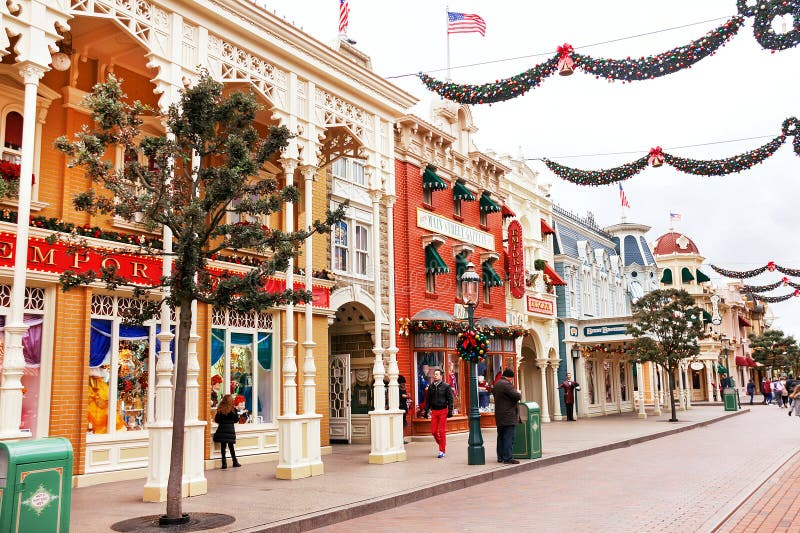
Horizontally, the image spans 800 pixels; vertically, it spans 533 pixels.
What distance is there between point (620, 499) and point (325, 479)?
4.82 meters

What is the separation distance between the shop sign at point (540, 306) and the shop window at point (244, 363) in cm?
1476

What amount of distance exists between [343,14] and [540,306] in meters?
14.7

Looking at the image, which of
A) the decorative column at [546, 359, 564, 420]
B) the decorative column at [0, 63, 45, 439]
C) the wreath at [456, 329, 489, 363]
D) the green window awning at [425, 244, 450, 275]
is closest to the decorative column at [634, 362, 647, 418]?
the decorative column at [546, 359, 564, 420]

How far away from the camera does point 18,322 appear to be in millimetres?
8359

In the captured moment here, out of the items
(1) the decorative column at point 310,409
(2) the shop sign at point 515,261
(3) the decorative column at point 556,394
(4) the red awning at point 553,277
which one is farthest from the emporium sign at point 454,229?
(1) the decorative column at point 310,409

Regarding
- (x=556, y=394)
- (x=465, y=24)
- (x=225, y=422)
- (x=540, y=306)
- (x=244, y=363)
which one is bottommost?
(x=556, y=394)

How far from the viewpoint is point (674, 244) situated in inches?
2357

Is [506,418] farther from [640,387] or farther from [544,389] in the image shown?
[640,387]

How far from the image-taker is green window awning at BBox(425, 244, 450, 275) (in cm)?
2241

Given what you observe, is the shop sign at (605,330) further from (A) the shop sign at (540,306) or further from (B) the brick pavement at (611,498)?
(B) the brick pavement at (611,498)

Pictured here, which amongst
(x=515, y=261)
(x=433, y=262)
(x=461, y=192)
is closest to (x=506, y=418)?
(x=433, y=262)

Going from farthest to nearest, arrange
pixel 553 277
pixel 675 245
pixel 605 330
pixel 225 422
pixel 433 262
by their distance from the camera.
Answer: pixel 675 245, pixel 605 330, pixel 553 277, pixel 433 262, pixel 225 422

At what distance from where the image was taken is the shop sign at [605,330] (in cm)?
3108

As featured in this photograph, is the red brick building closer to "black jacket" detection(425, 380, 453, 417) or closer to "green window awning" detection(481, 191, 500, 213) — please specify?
"green window awning" detection(481, 191, 500, 213)
